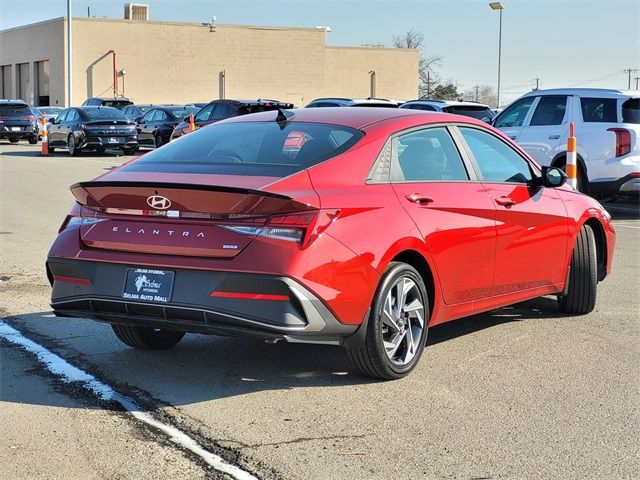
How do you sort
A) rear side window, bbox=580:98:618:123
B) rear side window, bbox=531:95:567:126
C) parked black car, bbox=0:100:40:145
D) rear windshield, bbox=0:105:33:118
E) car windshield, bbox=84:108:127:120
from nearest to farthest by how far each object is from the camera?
rear side window, bbox=580:98:618:123, rear side window, bbox=531:95:567:126, car windshield, bbox=84:108:127:120, parked black car, bbox=0:100:40:145, rear windshield, bbox=0:105:33:118

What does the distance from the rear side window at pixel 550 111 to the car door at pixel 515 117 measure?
0.17 meters

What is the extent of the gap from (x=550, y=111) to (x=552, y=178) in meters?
8.42

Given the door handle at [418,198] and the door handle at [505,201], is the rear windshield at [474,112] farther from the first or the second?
the door handle at [418,198]

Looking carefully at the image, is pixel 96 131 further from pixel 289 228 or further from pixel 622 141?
pixel 289 228

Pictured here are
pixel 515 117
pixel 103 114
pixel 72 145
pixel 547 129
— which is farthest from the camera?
pixel 103 114

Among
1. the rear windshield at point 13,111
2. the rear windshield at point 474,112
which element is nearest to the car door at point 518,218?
the rear windshield at point 474,112

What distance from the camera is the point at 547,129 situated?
1513 cm

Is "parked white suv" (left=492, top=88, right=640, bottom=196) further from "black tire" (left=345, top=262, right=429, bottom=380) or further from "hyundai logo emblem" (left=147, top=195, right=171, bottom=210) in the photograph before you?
"hyundai logo emblem" (left=147, top=195, right=171, bottom=210)

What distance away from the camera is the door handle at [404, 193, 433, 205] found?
5.86m

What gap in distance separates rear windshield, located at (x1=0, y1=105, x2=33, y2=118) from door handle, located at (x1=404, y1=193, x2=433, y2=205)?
32.7 meters

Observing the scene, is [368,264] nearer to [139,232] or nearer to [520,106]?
[139,232]

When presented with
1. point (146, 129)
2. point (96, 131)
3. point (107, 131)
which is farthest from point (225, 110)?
point (146, 129)

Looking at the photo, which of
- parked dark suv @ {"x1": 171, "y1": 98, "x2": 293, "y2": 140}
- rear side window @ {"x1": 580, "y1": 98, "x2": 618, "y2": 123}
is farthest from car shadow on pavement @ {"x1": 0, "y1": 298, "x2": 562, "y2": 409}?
parked dark suv @ {"x1": 171, "y1": 98, "x2": 293, "y2": 140}

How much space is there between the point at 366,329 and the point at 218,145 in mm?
1559
